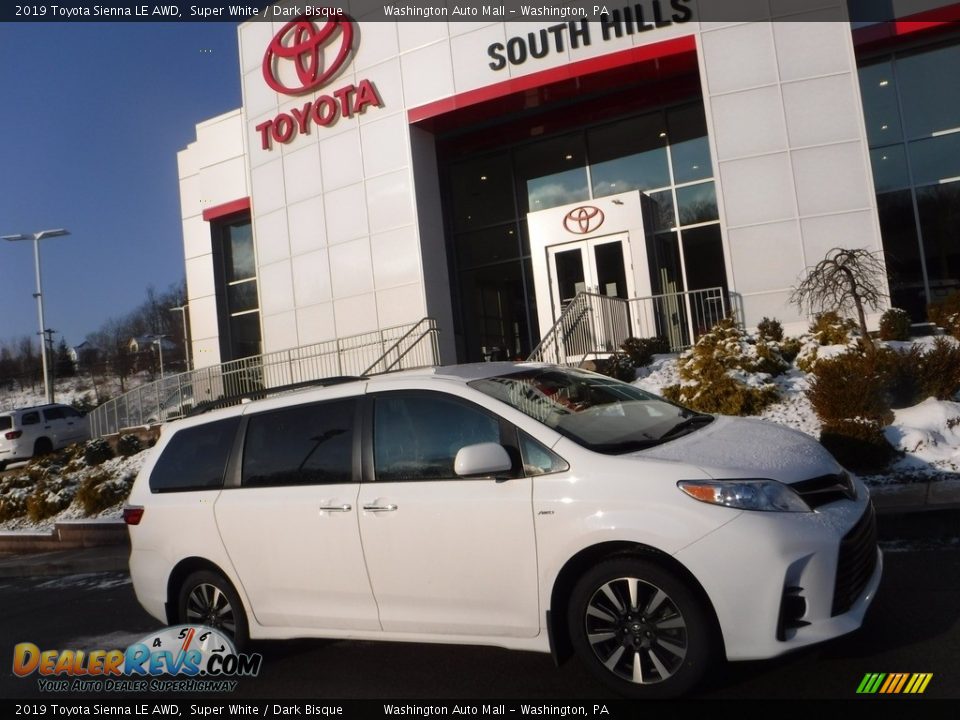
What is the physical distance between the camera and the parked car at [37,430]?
72.2ft

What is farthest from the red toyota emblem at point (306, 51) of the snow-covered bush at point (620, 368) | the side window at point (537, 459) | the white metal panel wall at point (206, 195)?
the side window at point (537, 459)

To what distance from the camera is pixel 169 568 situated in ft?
17.2

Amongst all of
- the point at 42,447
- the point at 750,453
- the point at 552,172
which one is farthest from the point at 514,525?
the point at 42,447

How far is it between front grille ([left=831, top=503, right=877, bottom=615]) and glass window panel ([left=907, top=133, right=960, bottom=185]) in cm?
1378

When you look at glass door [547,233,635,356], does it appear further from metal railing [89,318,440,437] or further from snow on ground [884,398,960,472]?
snow on ground [884,398,960,472]

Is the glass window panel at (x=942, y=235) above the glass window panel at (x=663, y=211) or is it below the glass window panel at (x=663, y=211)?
below

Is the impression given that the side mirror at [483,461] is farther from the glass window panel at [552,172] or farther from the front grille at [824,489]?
the glass window panel at [552,172]

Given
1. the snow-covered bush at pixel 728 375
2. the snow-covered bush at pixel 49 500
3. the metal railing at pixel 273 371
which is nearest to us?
the snow-covered bush at pixel 728 375

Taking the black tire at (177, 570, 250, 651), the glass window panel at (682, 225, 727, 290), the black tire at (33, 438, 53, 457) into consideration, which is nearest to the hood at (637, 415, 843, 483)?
the black tire at (177, 570, 250, 651)

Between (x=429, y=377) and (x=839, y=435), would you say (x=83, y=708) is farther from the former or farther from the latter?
(x=839, y=435)

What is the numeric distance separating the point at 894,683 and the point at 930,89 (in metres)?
15.0

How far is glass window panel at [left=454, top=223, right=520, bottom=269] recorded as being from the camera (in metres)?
19.5

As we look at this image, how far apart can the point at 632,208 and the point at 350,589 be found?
13.5 m

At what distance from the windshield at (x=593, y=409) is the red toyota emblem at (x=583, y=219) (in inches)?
475
